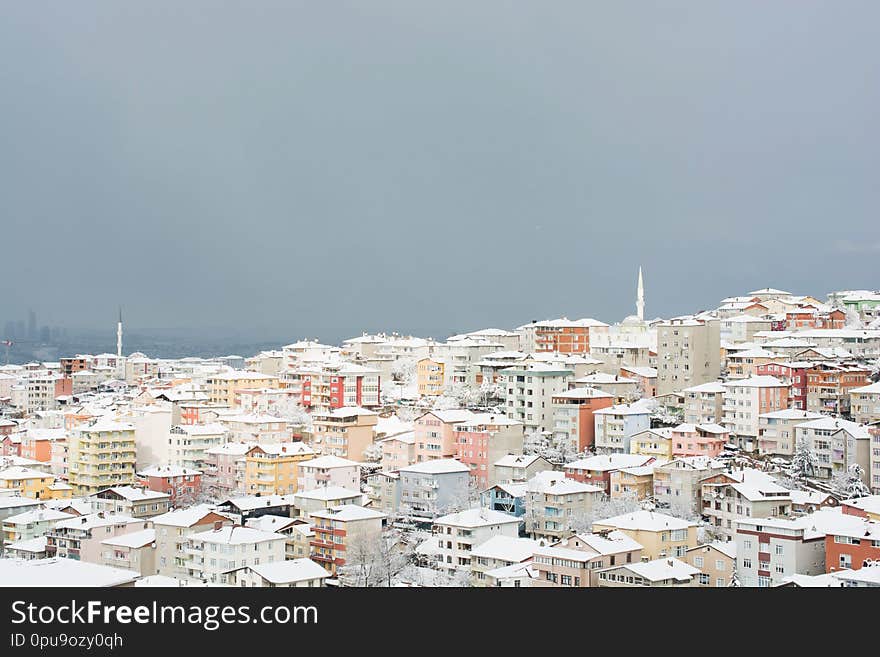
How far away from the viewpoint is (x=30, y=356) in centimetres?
1406

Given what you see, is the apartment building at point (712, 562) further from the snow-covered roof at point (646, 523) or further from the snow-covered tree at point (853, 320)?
the snow-covered tree at point (853, 320)

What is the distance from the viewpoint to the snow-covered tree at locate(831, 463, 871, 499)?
745cm

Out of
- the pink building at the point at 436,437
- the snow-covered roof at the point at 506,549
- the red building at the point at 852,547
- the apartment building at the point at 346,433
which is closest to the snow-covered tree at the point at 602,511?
the snow-covered roof at the point at 506,549

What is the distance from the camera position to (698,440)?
8531mm

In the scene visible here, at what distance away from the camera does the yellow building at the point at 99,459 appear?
10008mm

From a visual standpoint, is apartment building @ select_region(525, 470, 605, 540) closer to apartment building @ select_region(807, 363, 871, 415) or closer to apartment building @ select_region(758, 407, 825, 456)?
apartment building @ select_region(758, 407, 825, 456)

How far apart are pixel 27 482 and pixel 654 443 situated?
18.7 ft

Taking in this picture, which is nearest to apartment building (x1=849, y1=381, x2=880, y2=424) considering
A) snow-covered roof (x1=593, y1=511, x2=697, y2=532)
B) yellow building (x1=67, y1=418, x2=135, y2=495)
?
snow-covered roof (x1=593, y1=511, x2=697, y2=532)

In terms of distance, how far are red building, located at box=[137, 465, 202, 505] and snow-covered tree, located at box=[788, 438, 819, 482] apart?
5.07 m

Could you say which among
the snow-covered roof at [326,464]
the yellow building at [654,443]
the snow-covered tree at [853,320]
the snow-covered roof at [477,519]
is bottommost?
the snow-covered roof at [477,519]

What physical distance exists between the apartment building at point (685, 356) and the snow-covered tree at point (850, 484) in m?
3.07
